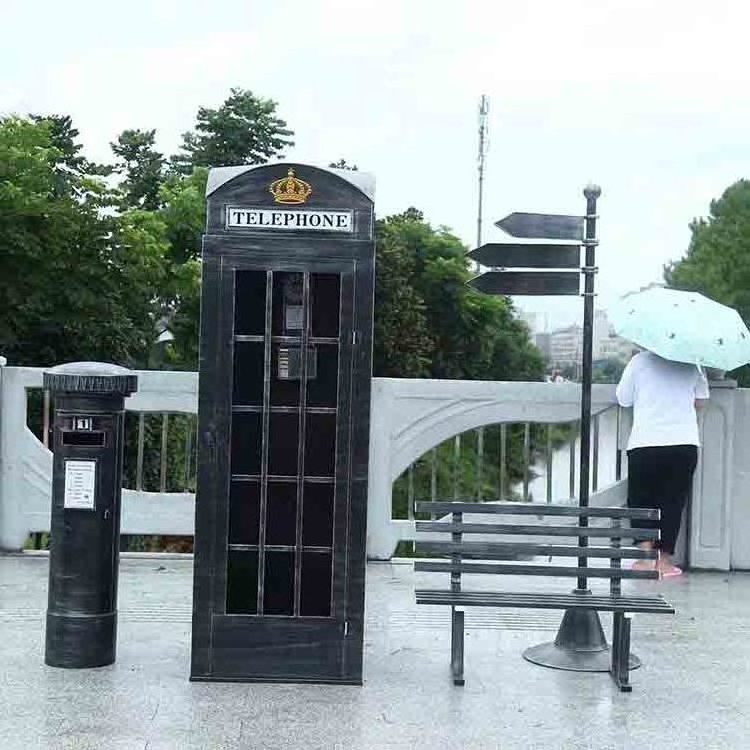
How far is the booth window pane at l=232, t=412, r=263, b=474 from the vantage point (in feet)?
18.2

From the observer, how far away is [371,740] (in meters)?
4.83

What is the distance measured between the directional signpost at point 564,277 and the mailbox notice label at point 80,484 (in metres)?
2.23

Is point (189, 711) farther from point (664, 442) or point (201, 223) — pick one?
point (201, 223)

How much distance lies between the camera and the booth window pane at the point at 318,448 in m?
5.54

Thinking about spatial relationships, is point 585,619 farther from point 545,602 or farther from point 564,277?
point 564,277

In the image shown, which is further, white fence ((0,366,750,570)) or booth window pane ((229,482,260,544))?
white fence ((0,366,750,570))

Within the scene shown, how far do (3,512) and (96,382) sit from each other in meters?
3.59

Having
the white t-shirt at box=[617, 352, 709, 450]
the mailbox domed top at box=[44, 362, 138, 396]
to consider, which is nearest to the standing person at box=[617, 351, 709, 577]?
the white t-shirt at box=[617, 352, 709, 450]

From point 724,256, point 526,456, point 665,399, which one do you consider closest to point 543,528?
point 665,399

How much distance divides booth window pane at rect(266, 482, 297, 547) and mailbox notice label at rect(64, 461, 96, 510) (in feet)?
2.97

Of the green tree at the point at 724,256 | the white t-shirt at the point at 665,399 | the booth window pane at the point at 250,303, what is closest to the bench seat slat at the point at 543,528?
the booth window pane at the point at 250,303

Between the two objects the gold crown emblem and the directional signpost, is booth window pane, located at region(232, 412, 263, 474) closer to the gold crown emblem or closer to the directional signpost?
the gold crown emblem

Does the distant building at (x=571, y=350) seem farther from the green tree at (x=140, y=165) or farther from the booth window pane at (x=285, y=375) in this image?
the green tree at (x=140, y=165)

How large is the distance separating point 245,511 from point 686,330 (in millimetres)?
3515
